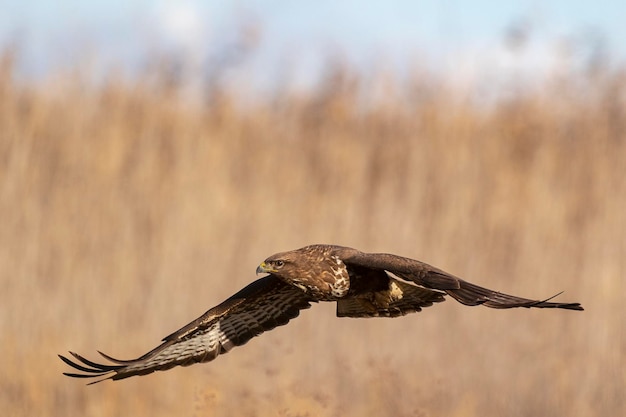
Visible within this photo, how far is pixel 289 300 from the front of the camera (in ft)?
16.0

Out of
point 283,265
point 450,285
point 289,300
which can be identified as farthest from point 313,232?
point 450,285

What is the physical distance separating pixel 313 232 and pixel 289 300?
2371 millimetres

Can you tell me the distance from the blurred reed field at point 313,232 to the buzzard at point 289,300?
3.95 feet

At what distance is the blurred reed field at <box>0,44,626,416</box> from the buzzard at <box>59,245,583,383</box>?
1.20 meters

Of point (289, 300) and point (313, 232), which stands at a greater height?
point (313, 232)

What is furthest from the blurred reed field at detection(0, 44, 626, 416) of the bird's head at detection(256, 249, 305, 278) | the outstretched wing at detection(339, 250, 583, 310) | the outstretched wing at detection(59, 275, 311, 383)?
the outstretched wing at detection(339, 250, 583, 310)

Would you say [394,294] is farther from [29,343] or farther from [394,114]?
[394,114]

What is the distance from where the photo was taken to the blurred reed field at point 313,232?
652cm

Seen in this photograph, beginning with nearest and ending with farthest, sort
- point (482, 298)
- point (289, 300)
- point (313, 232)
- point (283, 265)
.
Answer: point (482, 298), point (283, 265), point (289, 300), point (313, 232)

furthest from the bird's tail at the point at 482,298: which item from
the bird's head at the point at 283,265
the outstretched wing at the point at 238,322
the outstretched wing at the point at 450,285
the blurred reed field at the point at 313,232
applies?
the blurred reed field at the point at 313,232

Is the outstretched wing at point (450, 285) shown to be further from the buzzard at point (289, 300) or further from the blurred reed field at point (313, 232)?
the blurred reed field at point (313, 232)

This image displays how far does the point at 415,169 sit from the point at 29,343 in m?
2.84

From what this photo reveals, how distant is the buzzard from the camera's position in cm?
435

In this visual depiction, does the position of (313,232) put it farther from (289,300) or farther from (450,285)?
(450,285)
